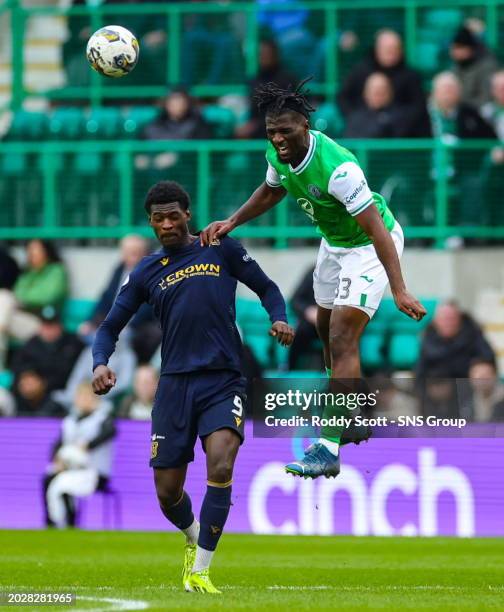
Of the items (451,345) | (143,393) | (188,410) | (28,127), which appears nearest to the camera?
(188,410)

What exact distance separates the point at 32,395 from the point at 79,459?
57.7 inches

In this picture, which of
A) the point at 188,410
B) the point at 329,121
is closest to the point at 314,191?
the point at 188,410

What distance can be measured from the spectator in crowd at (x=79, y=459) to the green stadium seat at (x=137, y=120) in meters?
4.29

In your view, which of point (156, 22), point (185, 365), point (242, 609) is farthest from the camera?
point (156, 22)

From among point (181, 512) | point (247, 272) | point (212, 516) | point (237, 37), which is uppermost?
point (237, 37)

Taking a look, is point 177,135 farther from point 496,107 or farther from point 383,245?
point 383,245

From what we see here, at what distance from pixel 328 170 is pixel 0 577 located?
3.66 meters

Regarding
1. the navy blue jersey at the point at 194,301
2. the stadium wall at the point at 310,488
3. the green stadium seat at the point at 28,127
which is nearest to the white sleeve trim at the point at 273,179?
the navy blue jersey at the point at 194,301

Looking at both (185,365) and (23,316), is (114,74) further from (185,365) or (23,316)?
(23,316)

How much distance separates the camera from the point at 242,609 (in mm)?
8977

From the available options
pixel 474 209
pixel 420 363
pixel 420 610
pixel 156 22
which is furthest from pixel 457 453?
pixel 156 22

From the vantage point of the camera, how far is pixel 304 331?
56.7 ft

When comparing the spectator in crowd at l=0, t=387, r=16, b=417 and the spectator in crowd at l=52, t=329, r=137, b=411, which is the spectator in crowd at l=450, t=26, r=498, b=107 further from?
the spectator in crowd at l=0, t=387, r=16, b=417

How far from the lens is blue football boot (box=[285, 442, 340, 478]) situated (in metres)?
10.2
